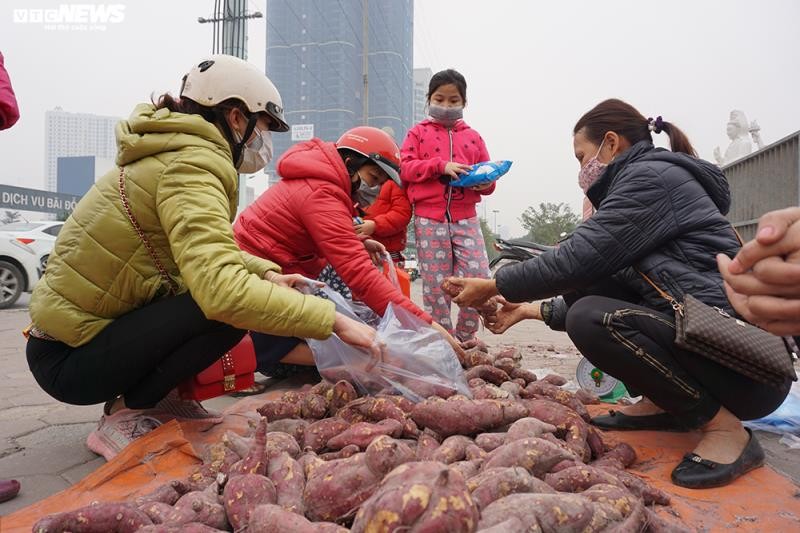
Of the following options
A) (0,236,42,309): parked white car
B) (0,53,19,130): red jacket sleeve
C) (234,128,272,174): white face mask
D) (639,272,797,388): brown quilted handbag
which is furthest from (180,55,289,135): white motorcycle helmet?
(0,236,42,309): parked white car

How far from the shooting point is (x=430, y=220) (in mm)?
3855

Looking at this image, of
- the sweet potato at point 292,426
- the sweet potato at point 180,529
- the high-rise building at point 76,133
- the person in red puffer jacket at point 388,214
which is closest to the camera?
the sweet potato at point 180,529

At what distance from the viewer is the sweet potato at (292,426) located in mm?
1966

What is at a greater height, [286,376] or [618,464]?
[618,464]

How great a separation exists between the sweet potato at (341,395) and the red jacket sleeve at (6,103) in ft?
5.18

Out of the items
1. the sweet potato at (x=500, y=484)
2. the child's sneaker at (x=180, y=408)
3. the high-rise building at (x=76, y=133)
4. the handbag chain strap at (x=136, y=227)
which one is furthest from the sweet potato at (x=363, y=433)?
the high-rise building at (x=76, y=133)

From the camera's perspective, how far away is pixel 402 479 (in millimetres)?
1095

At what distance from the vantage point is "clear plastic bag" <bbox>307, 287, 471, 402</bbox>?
2293 millimetres

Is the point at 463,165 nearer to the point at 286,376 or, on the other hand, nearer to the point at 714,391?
the point at 286,376

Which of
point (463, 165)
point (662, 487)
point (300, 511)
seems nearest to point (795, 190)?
point (463, 165)

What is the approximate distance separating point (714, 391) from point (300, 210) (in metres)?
2.01

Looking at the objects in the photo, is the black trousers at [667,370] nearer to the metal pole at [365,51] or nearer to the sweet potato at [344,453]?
the sweet potato at [344,453]

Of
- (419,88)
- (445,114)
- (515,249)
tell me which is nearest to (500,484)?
(515,249)

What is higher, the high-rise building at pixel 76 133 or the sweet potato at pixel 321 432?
the high-rise building at pixel 76 133
